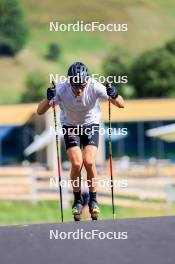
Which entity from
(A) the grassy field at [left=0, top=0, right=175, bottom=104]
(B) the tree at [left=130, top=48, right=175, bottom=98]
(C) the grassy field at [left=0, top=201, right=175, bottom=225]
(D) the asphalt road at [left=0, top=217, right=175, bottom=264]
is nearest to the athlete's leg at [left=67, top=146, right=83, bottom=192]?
(D) the asphalt road at [left=0, top=217, right=175, bottom=264]

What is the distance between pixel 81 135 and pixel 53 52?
1694cm

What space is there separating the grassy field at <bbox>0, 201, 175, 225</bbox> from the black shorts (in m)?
10.2

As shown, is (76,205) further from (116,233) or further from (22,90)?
(22,90)

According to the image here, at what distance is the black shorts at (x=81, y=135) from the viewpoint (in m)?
6.52

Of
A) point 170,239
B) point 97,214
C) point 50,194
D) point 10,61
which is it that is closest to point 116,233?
point 170,239

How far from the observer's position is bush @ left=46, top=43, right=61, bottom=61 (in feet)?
74.9

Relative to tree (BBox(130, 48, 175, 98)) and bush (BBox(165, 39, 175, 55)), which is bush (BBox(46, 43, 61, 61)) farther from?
bush (BBox(165, 39, 175, 55))

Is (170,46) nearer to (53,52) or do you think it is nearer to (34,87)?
(53,52)

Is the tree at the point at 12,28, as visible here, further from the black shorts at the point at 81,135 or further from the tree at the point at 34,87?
the black shorts at the point at 81,135

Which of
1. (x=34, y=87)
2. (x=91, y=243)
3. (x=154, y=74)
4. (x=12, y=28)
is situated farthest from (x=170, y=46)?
(x=91, y=243)

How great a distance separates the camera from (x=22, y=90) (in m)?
23.1

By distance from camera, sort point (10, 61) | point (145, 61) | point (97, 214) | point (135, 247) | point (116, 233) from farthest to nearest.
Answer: point (145, 61) → point (10, 61) → point (97, 214) → point (116, 233) → point (135, 247)

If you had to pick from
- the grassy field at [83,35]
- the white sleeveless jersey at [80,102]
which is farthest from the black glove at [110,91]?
the grassy field at [83,35]

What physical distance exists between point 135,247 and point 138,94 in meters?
19.3
